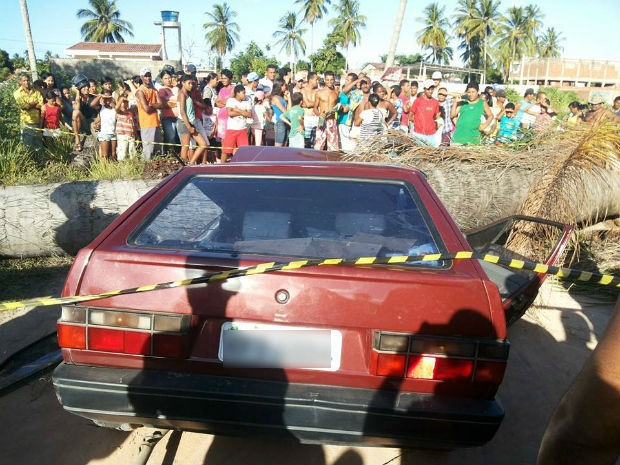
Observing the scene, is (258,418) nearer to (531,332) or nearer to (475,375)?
(475,375)

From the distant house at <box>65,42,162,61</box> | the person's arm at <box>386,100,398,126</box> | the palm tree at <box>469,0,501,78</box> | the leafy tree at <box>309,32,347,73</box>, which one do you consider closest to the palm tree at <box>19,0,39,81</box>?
the person's arm at <box>386,100,398,126</box>

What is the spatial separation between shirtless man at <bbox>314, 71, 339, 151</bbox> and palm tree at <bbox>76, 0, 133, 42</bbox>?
66163 mm

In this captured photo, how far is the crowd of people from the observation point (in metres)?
7.99

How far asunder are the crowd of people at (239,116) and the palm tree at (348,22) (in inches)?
2419

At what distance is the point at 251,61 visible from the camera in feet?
164

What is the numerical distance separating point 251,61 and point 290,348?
170 ft

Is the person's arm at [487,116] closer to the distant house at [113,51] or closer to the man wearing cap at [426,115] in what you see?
the man wearing cap at [426,115]

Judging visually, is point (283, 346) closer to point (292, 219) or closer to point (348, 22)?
point (292, 219)

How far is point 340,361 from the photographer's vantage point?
1.94m

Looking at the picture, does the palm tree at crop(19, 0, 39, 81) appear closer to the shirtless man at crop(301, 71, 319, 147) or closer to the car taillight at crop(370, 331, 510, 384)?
the shirtless man at crop(301, 71, 319, 147)

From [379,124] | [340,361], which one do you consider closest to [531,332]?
[340,361]

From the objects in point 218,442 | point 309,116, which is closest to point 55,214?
point 218,442

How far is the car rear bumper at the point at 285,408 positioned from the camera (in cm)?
188

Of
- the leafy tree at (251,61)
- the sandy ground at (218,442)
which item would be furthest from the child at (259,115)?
the leafy tree at (251,61)
